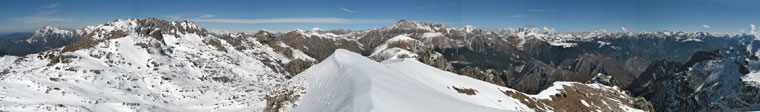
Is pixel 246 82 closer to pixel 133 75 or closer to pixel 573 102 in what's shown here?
pixel 133 75

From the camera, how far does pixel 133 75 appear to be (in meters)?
71.8

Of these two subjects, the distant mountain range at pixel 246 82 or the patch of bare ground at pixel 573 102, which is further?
the patch of bare ground at pixel 573 102

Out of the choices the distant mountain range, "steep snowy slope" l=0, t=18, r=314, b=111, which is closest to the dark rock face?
the distant mountain range

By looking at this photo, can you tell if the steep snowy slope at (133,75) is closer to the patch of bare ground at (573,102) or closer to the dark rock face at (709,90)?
the patch of bare ground at (573,102)

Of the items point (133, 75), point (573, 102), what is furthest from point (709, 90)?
point (133, 75)

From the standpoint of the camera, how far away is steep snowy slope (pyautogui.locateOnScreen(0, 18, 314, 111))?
43469 mm

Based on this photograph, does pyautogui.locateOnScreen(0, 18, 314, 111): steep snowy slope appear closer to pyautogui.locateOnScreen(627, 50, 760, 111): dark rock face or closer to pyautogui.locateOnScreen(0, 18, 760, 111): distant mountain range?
pyautogui.locateOnScreen(0, 18, 760, 111): distant mountain range

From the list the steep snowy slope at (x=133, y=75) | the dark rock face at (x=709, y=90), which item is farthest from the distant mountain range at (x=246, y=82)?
the dark rock face at (x=709, y=90)

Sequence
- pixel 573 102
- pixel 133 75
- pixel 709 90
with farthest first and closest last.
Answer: pixel 709 90, pixel 133 75, pixel 573 102

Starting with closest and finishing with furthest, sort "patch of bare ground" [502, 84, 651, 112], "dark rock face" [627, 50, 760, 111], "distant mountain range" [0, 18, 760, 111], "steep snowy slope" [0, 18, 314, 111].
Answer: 1. "distant mountain range" [0, 18, 760, 111]
2. "steep snowy slope" [0, 18, 314, 111]
3. "patch of bare ground" [502, 84, 651, 112]
4. "dark rock face" [627, 50, 760, 111]

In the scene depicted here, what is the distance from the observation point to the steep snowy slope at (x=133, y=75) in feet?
143

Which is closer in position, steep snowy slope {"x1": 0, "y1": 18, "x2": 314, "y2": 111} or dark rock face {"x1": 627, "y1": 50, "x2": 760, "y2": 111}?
steep snowy slope {"x1": 0, "y1": 18, "x2": 314, "y2": 111}

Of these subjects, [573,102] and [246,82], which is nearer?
[573,102]

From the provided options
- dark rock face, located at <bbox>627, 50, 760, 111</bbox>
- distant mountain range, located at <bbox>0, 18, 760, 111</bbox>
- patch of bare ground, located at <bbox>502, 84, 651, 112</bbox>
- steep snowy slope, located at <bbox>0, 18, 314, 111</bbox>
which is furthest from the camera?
dark rock face, located at <bbox>627, 50, 760, 111</bbox>
